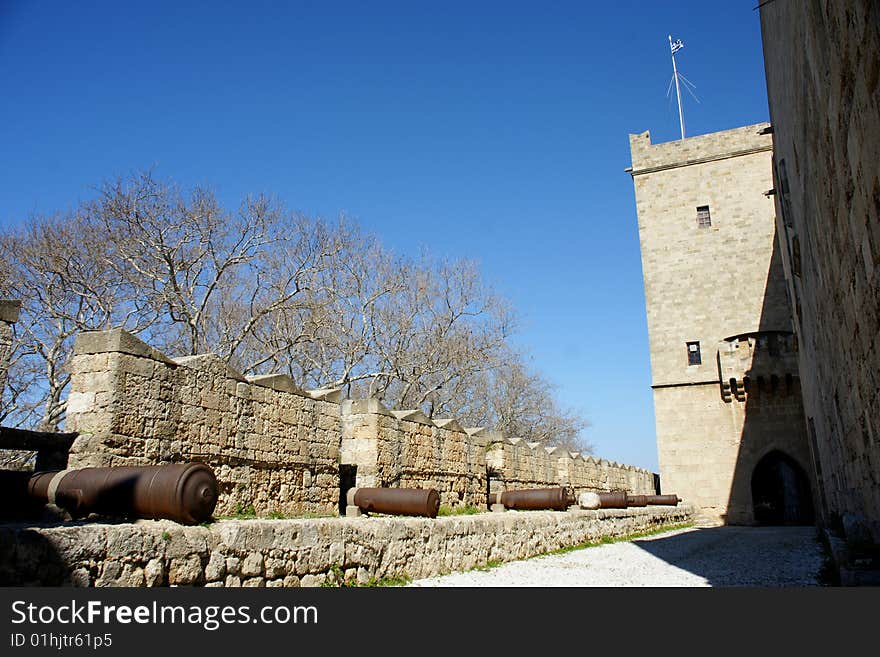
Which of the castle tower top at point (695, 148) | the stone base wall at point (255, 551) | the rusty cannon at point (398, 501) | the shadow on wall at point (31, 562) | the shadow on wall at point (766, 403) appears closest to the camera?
the shadow on wall at point (31, 562)

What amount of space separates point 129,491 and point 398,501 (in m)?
3.55

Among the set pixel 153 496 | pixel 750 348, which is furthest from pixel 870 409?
pixel 750 348

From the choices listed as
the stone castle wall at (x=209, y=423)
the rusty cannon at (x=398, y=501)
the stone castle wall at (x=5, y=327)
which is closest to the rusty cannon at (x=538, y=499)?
the stone castle wall at (x=209, y=423)

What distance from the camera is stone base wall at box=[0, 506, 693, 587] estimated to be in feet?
10.3

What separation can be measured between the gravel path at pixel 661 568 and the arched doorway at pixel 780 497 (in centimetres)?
1419

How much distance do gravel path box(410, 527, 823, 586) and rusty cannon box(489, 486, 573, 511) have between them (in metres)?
0.93

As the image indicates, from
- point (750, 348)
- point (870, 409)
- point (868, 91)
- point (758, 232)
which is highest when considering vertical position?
point (758, 232)

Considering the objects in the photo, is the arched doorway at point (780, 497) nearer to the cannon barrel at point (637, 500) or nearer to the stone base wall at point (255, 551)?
the cannon barrel at point (637, 500)

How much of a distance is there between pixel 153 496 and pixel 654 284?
69.7ft

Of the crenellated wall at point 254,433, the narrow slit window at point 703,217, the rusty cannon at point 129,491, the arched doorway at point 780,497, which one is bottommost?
the arched doorway at point 780,497

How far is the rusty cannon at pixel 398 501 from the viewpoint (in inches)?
281

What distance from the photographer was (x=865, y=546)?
180 inches

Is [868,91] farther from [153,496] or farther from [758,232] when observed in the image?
[758,232]

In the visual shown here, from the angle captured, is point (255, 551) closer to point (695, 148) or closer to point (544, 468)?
point (544, 468)
